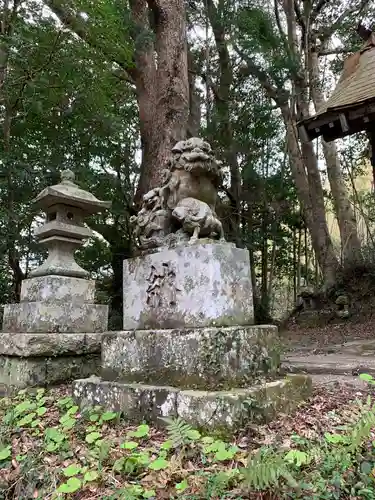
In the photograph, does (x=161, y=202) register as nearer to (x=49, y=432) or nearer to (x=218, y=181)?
(x=218, y=181)

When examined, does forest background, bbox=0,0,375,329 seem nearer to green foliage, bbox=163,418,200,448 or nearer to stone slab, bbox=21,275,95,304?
stone slab, bbox=21,275,95,304

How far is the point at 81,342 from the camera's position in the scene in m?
4.09

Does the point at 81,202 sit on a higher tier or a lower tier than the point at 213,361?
higher

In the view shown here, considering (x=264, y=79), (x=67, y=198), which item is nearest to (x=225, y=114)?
(x=264, y=79)

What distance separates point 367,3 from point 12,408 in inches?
592

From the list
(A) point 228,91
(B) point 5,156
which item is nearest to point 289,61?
(A) point 228,91

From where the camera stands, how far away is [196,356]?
258 centimetres

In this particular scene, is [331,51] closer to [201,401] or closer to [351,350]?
[351,350]

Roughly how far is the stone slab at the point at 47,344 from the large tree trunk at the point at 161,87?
3.71 meters

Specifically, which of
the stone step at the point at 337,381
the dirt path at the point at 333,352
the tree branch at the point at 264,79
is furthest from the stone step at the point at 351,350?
the tree branch at the point at 264,79

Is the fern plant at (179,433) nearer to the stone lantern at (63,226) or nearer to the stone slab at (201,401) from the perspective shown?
the stone slab at (201,401)

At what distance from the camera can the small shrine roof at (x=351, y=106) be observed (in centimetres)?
805

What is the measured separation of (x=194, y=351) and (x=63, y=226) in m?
2.43

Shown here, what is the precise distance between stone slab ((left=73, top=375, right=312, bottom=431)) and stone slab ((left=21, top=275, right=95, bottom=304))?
129cm
